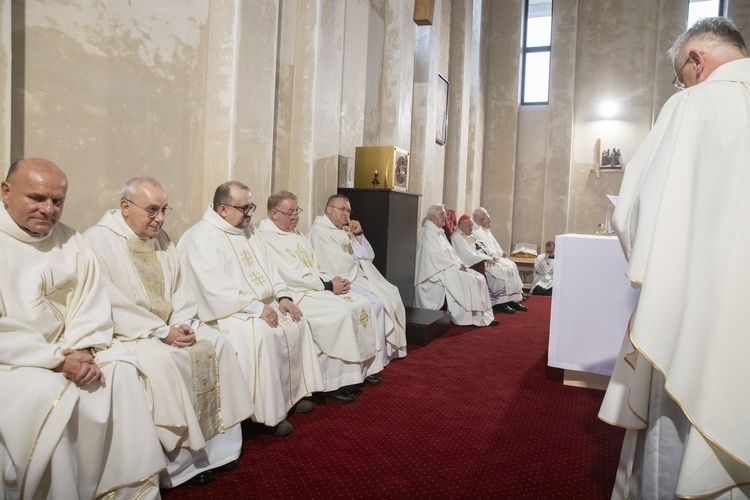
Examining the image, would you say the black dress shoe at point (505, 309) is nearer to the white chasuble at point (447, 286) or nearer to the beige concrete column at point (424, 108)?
the white chasuble at point (447, 286)

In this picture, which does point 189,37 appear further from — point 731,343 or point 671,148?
point 731,343

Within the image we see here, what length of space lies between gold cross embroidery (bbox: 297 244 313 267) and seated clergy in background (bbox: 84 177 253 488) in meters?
1.50

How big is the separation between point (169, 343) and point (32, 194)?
104 cm

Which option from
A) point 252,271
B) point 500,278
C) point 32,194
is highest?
point 32,194

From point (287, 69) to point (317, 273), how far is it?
8.32ft

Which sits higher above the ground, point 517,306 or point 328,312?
point 328,312

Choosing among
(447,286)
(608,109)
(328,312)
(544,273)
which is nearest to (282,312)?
(328,312)

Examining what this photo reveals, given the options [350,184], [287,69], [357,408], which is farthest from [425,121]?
[357,408]

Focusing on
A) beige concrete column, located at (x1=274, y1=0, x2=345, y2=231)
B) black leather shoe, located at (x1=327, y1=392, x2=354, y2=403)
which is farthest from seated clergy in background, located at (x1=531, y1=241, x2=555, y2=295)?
black leather shoe, located at (x1=327, y1=392, x2=354, y2=403)

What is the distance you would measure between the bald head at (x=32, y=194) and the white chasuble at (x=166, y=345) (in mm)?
520

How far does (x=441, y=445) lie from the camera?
349cm

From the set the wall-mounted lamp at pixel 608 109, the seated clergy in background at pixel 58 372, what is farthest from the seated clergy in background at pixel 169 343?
the wall-mounted lamp at pixel 608 109

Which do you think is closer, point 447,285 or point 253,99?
point 253,99

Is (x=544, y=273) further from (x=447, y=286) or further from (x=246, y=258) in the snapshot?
(x=246, y=258)
